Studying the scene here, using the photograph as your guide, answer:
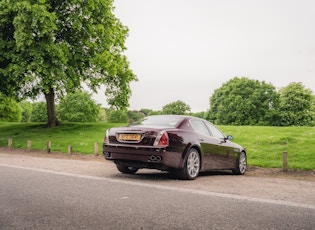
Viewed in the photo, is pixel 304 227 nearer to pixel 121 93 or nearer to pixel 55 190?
pixel 55 190

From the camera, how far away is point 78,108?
6912 centimetres

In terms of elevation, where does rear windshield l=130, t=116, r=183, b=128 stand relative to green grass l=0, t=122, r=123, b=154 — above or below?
above

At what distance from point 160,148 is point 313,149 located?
978 cm

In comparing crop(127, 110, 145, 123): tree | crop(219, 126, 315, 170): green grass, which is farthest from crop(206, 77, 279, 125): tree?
crop(127, 110, 145, 123): tree

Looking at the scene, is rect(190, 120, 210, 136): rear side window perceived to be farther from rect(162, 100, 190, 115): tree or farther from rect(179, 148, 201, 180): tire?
rect(162, 100, 190, 115): tree

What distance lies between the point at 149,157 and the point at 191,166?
1158 millimetres

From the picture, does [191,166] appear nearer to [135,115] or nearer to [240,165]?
[240,165]

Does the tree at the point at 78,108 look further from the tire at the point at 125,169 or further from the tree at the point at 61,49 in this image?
the tire at the point at 125,169

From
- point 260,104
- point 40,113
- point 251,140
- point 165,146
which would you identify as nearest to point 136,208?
point 165,146

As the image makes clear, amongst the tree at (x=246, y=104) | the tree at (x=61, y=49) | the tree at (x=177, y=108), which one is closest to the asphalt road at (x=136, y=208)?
the tree at (x=61, y=49)

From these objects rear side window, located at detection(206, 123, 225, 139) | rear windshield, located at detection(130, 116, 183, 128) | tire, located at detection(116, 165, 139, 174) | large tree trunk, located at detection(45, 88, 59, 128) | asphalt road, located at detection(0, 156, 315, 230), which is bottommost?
asphalt road, located at detection(0, 156, 315, 230)

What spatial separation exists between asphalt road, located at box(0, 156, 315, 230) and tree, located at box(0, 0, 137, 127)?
1581cm

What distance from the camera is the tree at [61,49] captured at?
21312 millimetres

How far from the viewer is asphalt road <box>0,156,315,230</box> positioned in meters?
4.16
